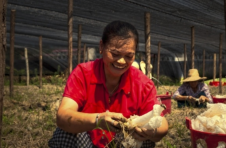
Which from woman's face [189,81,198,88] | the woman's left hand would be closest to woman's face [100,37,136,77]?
the woman's left hand

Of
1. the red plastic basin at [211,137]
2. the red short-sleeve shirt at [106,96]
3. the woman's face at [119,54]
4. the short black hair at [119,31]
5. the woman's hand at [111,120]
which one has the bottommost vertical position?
the red plastic basin at [211,137]

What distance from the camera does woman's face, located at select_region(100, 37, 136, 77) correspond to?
6.27 feet

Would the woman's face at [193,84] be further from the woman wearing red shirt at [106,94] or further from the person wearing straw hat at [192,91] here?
the woman wearing red shirt at [106,94]

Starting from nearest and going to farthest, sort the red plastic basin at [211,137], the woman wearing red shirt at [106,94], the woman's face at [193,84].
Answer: the woman wearing red shirt at [106,94], the red plastic basin at [211,137], the woman's face at [193,84]

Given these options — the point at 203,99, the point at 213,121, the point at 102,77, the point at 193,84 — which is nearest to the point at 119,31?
the point at 102,77

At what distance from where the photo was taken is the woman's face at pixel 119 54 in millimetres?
1910

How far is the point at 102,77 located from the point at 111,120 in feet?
1.58

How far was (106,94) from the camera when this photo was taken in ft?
6.86

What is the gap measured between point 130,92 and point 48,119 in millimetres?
2610

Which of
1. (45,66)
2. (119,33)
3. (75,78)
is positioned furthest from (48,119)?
(45,66)

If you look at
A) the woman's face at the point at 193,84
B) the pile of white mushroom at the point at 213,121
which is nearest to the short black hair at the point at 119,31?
the pile of white mushroom at the point at 213,121

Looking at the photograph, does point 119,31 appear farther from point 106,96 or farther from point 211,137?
point 211,137

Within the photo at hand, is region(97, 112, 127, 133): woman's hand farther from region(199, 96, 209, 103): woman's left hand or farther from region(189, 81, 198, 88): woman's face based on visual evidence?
region(189, 81, 198, 88): woman's face

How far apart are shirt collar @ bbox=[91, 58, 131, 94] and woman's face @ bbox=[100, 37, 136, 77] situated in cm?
14
